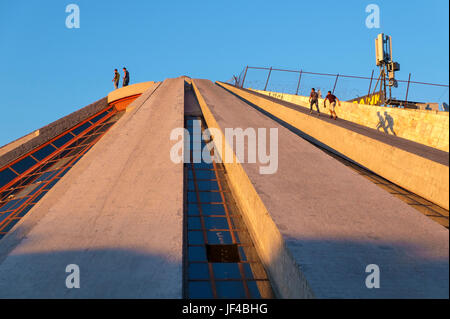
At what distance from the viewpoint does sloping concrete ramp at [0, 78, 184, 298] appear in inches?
240

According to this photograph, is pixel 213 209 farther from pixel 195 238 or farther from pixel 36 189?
pixel 36 189

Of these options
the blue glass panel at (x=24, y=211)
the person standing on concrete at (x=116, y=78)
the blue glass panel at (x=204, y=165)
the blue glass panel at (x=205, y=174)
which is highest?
the person standing on concrete at (x=116, y=78)

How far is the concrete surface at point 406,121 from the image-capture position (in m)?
14.1

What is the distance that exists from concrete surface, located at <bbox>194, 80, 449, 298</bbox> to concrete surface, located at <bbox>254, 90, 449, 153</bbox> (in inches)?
220

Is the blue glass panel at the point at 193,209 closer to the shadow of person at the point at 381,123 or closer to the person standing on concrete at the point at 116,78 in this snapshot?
the shadow of person at the point at 381,123

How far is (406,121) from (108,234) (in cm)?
1236

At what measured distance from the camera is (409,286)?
535 cm

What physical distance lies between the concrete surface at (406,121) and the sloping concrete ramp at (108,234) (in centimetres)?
868

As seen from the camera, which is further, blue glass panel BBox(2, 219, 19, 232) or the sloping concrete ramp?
blue glass panel BBox(2, 219, 19, 232)

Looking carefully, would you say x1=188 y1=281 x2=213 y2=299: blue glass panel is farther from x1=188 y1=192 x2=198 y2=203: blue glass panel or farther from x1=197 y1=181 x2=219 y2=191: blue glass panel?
x1=197 y1=181 x2=219 y2=191: blue glass panel

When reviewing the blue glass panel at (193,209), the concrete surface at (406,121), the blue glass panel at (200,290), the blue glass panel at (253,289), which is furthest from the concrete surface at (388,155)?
the blue glass panel at (193,209)

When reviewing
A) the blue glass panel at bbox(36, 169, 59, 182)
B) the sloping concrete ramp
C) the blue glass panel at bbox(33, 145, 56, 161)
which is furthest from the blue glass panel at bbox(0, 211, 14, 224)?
the blue glass panel at bbox(33, 145, 56, 161)

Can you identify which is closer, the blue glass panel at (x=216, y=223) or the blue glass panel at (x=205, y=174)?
the blue glass panel at (x=216, y=223)
